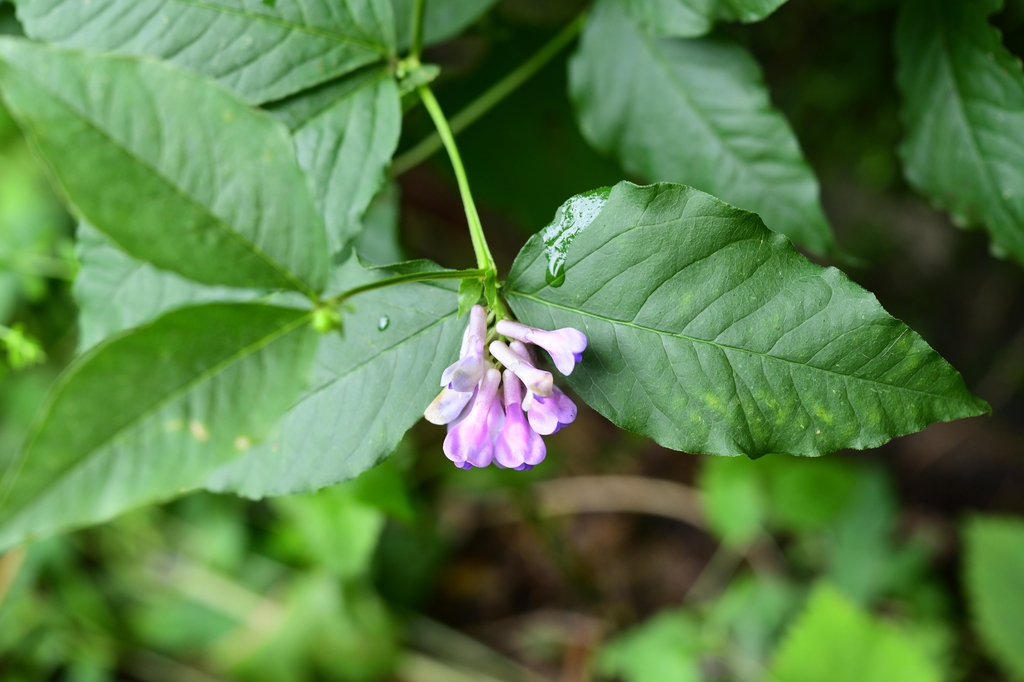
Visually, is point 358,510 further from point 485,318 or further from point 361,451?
point 485,318

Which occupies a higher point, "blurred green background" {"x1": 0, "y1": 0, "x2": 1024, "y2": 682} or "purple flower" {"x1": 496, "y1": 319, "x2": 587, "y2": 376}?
"purple flower" {"x1": 496, "y1": 319, "x2": 587, "y2": 376}

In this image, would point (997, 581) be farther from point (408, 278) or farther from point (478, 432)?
point (408, 278)

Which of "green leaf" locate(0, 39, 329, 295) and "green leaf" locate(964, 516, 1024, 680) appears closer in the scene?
"green leaf" locate(0, 39, 329, 295)

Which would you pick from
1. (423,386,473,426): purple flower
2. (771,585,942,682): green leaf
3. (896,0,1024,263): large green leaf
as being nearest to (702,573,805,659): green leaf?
(771,585,942,682): green leaf

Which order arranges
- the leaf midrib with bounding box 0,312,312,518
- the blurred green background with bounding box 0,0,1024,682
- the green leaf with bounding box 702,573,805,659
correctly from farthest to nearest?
1. the green leaf with bounding box 702,573,805,659
2. the blurred green background with bounding box 0,0,1024,682
3. the leaf midrib with bounding box 0,312,312,518

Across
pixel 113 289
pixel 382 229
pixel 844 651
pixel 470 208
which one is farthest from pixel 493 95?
pixel 844 651

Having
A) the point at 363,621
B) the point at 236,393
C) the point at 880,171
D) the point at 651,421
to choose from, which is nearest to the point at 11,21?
the point at 236,393

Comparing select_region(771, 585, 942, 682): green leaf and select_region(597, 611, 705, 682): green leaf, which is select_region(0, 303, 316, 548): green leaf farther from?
select_region(597, 611, 705, 682): green leaf
